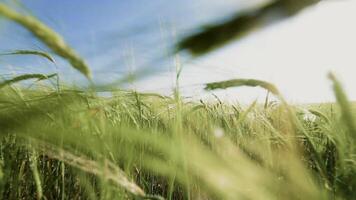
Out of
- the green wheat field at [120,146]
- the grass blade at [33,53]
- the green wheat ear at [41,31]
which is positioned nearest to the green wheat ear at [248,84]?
the green wheat field at [120,146]

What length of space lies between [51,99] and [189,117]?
81cm

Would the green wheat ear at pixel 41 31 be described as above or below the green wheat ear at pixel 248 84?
above

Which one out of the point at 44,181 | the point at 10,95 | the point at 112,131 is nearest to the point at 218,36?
the point at 112,131

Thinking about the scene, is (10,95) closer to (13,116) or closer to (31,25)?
(13,116)

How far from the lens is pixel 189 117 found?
4.71 ft

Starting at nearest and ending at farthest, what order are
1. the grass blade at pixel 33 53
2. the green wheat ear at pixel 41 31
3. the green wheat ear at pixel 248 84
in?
the green wheat ear at pixel 41 31
the green wheat ear at pixel 248 84
the grass blade at pixel 33 53

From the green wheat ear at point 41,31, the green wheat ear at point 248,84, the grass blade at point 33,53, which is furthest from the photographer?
the grass blade at point 33,53

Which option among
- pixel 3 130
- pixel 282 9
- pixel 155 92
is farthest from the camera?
pixel 155 92

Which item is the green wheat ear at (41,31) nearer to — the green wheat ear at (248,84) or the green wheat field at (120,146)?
the green wheat field at (120,146)

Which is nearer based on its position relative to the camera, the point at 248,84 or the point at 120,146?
the point at 248,84

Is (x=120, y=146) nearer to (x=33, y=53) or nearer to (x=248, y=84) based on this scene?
(x=33, y=53)

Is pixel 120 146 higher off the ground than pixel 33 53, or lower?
lower

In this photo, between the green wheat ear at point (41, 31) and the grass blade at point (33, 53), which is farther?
the grass blade at point (33, 53)

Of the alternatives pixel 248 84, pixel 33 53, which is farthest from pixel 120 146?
pixel 248 84
